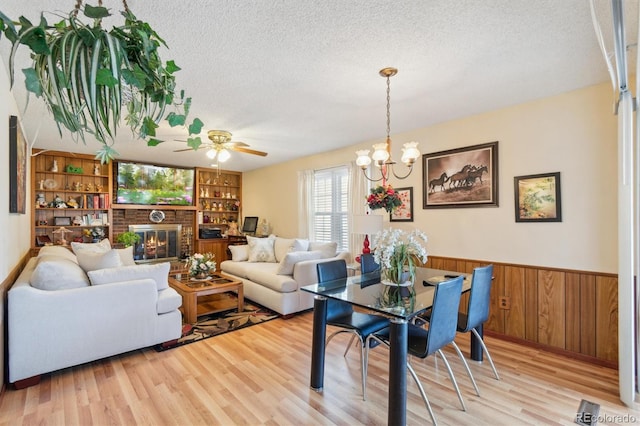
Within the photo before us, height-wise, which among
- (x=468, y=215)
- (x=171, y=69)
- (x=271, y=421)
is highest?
(x=171, y=69)

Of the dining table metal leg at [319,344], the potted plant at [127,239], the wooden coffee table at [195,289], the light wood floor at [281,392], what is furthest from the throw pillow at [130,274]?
the potted plant at [127,239]

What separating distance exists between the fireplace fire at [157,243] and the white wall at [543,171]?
17.2 ft

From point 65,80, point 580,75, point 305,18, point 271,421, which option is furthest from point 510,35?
point 271,421

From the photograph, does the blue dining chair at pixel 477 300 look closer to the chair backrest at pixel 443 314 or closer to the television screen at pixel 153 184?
the chair backrest at pixel 443 314

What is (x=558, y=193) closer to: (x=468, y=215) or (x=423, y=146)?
(x=468, y=215)

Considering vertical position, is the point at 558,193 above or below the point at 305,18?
below

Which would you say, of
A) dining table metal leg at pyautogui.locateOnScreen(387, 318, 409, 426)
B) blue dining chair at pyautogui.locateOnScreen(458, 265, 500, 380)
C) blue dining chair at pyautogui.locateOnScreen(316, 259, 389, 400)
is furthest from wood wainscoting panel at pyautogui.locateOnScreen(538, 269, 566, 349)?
dining table metal leg at pyautogui.locateOnScreen(387, 318, 409, 426)

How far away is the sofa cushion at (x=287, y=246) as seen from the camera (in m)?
4.98

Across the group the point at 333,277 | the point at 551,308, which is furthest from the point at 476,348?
the point at 333,277

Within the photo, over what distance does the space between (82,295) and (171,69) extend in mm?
2453

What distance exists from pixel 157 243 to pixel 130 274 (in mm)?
4142

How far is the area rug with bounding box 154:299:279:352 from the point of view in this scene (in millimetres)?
3312

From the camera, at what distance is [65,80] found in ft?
2.86

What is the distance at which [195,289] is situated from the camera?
12.4ft
